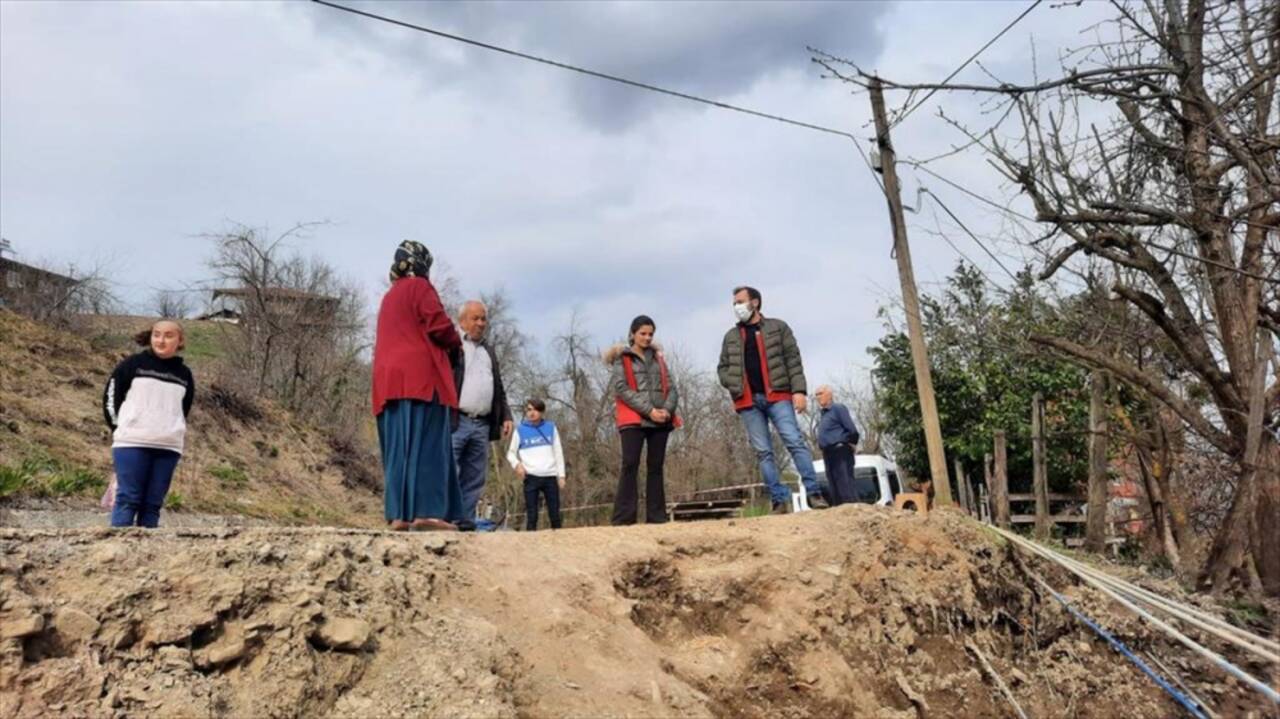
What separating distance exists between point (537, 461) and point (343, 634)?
16.1ft

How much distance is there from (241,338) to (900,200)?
63.4ft

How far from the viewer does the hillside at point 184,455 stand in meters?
9.96

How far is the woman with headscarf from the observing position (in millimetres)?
5008

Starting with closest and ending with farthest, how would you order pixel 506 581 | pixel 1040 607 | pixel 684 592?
pixel 506 581
pixel 684 592
pixel 1040 607

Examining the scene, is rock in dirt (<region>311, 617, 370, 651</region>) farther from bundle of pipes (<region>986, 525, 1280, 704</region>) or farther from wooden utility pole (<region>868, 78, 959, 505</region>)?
wooden utility pole (<region>868, 78, 959, 505</region>)

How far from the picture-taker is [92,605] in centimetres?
290

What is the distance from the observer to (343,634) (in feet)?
10.3

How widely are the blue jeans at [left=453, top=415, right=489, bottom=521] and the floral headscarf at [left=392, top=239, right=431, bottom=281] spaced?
1.26 meters

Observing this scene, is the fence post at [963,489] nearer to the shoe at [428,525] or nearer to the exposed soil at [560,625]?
the exposed soil at [560,625]

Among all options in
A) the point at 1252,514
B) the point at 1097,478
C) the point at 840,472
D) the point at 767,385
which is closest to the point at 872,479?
the point at 1097,478

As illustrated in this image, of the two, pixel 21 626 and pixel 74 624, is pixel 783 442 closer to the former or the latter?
pixel 74 624

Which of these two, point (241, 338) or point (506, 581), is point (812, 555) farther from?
point (241, 338)

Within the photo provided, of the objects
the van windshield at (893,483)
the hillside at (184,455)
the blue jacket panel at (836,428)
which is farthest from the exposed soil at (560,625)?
the van windshield at (893,483)

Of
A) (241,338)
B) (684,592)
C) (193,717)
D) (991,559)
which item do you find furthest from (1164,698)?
(241,338)
